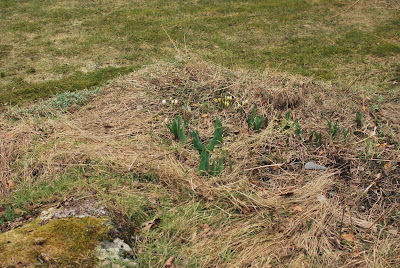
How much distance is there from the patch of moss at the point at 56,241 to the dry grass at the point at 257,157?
683mm

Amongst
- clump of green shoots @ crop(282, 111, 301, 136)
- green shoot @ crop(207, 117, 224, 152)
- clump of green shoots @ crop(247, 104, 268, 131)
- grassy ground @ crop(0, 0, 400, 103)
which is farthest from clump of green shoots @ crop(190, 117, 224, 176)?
grassy ground @ crop(0, 0, 400, 103)

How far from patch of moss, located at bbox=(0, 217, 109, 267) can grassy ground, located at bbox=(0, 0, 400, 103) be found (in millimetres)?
3234

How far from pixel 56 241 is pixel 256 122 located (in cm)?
224

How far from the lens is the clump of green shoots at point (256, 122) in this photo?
3963 millimetres

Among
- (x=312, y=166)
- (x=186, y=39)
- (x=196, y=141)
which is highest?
(x=186, y=39)

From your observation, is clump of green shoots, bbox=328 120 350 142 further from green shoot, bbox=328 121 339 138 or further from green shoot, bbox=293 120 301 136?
green shoot, bbox=293 120 301 136

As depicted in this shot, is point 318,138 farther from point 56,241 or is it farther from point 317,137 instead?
point 56,241

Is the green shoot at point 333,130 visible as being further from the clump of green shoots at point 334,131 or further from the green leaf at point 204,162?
the green leaf at point 204,162

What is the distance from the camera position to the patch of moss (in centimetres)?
238

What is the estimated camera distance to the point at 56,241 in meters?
2.52

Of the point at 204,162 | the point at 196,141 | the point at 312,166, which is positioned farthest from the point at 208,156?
the point at 312,166

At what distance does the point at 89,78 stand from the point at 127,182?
307 cm

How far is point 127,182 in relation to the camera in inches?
133

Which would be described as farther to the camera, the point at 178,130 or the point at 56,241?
the point at 178,130
